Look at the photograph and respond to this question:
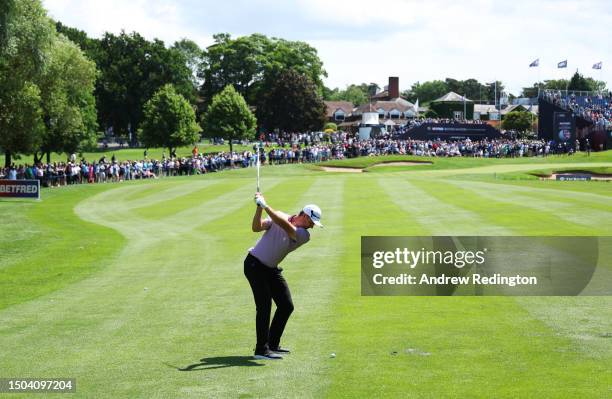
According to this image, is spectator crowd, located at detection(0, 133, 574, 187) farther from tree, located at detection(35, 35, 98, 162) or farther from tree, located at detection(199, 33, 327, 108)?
tree, located at detection(199, 33, 327, 108)

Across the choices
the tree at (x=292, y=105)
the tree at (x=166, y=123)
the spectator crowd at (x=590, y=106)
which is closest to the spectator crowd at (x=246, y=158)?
the spectator crowd at (x=590, y=106)

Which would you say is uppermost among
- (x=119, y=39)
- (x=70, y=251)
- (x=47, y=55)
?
(x=119, y=39)

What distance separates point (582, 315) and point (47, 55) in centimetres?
4849

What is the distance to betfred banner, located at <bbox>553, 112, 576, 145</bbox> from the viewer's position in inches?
3819

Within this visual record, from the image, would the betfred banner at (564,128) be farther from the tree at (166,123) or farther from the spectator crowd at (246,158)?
the tree at (166,123)

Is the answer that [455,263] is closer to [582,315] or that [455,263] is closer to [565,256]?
[582,315]

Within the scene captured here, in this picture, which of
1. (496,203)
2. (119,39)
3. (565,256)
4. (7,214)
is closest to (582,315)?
(565,256)

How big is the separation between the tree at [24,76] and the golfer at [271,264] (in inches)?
1660

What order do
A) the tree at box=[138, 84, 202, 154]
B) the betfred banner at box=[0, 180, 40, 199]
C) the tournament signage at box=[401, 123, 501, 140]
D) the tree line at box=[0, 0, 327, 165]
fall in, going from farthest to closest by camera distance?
the tournament signage at box=[401, 123, 501, 140] < the tree at box=[138, 84, 202, 154] < the tree line at box=[0, 0, 327, 165] < the betfred banner at box=[0, 180, 40, 199]

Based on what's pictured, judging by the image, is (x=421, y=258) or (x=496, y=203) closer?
(x=421, y=258)

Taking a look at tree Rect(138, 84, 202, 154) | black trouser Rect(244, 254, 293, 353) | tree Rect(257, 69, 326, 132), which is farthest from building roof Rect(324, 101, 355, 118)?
black trouser Rect(244, 254, 293, 353)

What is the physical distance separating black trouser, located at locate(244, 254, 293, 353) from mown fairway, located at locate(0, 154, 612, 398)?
41 centimetres

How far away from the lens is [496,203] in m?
37.4

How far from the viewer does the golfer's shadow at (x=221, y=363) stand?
1112 centimetres
